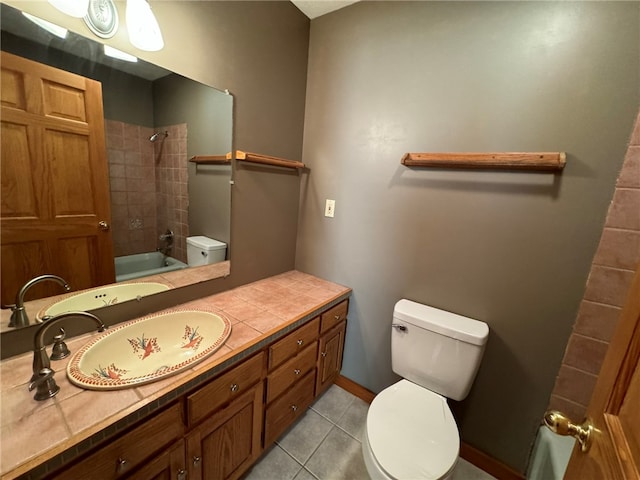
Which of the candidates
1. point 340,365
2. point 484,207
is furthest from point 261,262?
point 484,207

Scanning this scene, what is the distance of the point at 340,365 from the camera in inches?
73.2

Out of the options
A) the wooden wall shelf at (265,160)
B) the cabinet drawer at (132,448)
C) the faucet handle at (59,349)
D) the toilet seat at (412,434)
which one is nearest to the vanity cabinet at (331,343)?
the toilet seat at (412,434)

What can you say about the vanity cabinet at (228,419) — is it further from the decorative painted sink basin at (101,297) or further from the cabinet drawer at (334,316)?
the decorative painted sink basin at (101,297)

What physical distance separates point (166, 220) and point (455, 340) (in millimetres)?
1524

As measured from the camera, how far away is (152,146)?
3.82 ft

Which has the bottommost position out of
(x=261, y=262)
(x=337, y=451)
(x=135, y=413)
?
(x=337, y=451)

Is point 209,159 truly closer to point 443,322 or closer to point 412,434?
point 443,322

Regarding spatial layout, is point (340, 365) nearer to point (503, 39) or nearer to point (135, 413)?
point (135, 413)

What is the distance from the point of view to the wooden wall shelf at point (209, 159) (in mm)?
1329

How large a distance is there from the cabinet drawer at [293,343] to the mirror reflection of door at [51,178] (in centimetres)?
81

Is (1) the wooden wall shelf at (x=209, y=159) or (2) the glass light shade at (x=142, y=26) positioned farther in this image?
(1) the wooden wall shelf at (x=209, y=159)

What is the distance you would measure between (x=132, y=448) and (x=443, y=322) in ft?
4.25

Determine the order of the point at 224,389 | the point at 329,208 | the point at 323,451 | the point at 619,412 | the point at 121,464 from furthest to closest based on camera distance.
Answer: the point at 329,208, the point at 323,451, the point at 224,389, the point at 121,464, the point at 619,412

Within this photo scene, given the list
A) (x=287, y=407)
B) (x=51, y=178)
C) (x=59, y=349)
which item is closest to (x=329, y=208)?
(x=287, y=407)
